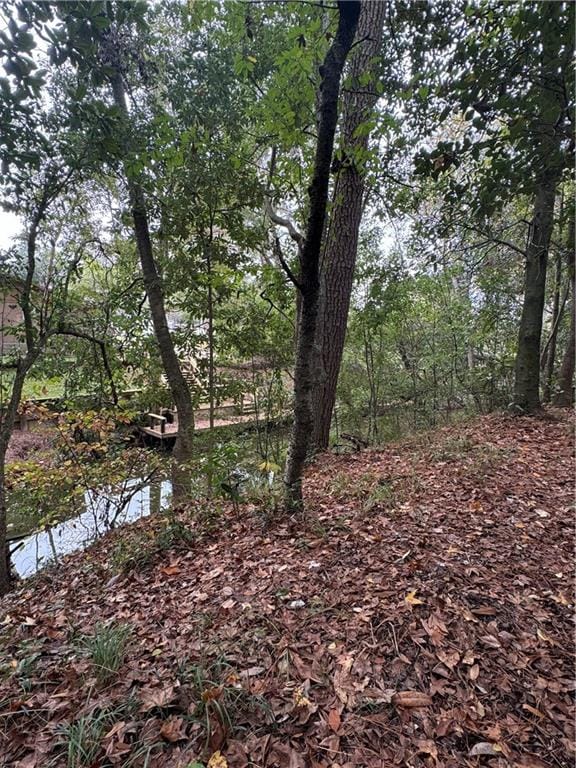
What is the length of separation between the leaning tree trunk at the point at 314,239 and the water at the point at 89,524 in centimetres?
213

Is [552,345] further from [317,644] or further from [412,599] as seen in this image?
[317,644]

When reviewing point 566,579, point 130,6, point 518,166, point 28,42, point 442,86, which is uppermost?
point 130,6

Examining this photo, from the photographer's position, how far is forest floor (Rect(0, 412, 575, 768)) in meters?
1.11

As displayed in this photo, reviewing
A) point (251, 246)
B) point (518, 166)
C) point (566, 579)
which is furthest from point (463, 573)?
point (251, 246)

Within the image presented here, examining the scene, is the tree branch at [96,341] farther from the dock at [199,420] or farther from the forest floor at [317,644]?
the forest floor at [317,644]

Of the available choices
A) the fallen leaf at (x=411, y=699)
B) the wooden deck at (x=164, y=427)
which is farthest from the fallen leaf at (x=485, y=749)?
the wooden deck at (x=164, y=427)

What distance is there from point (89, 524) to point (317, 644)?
3598 millimetres

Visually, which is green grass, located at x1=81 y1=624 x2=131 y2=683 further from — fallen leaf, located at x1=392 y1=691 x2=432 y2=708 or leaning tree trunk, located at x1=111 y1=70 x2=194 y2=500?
leaning tree trunk, located at x1=111 y1=70 x2=194 y2=500

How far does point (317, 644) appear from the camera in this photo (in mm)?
1441

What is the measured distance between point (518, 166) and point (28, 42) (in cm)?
200

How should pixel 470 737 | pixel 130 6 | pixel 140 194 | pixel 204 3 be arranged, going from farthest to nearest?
pixel 140 194 < pixel 204 3 < pixel 130 6 < pixel 470 737

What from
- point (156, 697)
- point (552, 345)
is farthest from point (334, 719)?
point (552, 345)

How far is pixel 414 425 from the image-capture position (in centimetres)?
641

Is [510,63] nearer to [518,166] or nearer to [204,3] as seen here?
[518,166]
